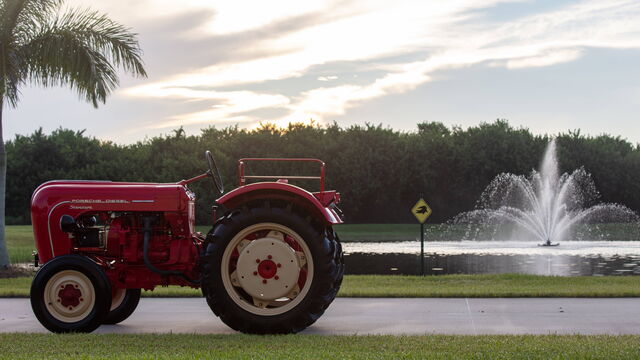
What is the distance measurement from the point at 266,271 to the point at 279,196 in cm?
83

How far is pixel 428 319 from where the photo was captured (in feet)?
35.0

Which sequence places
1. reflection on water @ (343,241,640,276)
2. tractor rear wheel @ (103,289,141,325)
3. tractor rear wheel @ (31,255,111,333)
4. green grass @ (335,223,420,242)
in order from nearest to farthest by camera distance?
1. tractor rear wheel @ (31,255,111,333)
2. tractor rear wheel @ (103,289,141,325)
3. reflection on water @ (343,241,640,276)
4. green grass @ (335,223,420,242)

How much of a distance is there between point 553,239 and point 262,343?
31.5 metres

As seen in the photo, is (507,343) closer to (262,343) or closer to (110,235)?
(262,343)

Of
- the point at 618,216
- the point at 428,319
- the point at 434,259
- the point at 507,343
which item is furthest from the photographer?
the point at 618,216

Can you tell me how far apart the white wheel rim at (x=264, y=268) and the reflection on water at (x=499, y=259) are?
1267 centimetres

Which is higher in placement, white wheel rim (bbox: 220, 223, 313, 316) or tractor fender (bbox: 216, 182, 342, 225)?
tractor fender (bbox: 216, 182, 342, 225)

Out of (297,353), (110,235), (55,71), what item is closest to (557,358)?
(297,353)

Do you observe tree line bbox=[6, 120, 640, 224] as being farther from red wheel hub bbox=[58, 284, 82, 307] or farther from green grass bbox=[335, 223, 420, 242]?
red wheel hub bbox=[58, 284, 82, 307]

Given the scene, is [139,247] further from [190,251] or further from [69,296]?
[69,296]

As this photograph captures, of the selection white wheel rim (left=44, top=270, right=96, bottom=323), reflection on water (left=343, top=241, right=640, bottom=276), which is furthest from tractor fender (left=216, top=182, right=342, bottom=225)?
reflection on water (left=343, top=241, right=640, bottom=276)

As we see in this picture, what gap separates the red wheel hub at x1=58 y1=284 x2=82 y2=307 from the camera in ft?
31.6

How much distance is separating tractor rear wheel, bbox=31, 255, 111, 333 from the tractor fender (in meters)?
1.73

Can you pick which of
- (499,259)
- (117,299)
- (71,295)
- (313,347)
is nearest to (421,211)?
(499,259)
